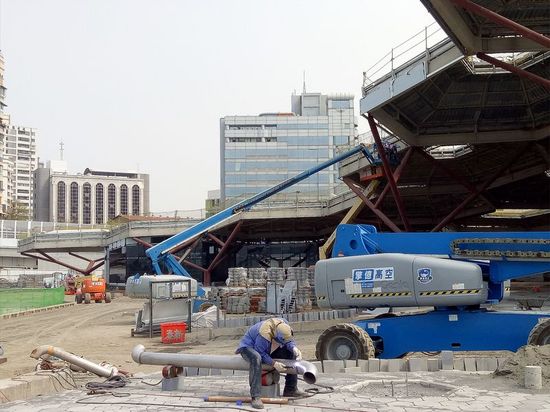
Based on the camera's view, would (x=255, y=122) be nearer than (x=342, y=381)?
No

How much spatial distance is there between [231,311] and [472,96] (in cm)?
1652

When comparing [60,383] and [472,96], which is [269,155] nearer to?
[472,96]

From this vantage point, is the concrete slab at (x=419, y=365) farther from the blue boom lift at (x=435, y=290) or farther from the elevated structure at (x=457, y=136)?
the elevated structure at (x=457, y=136)

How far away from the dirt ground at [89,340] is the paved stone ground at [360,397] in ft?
14.4

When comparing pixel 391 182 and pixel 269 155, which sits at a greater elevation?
pixel 269 155

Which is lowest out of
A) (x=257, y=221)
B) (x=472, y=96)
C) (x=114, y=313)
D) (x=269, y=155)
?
(x=114, y=313)

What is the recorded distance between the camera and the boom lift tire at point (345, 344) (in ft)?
43.0

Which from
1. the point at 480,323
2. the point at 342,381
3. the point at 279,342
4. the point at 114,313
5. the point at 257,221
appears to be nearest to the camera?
the point at 279,342

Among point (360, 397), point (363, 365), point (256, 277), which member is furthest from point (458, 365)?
point (256, 277)

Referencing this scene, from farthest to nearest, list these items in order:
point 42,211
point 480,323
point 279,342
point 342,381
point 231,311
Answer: point 42,211 < point 231,311 < point 480,323 < point 342,381 < point 279,342

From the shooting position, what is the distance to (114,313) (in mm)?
37188

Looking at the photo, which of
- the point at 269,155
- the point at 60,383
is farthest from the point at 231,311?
the point at 269,155

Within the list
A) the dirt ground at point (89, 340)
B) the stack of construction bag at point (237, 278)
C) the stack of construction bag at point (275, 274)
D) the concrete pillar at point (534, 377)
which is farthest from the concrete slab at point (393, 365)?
the stack of construction bag at point (275, 274)

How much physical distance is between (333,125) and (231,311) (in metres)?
78.2
